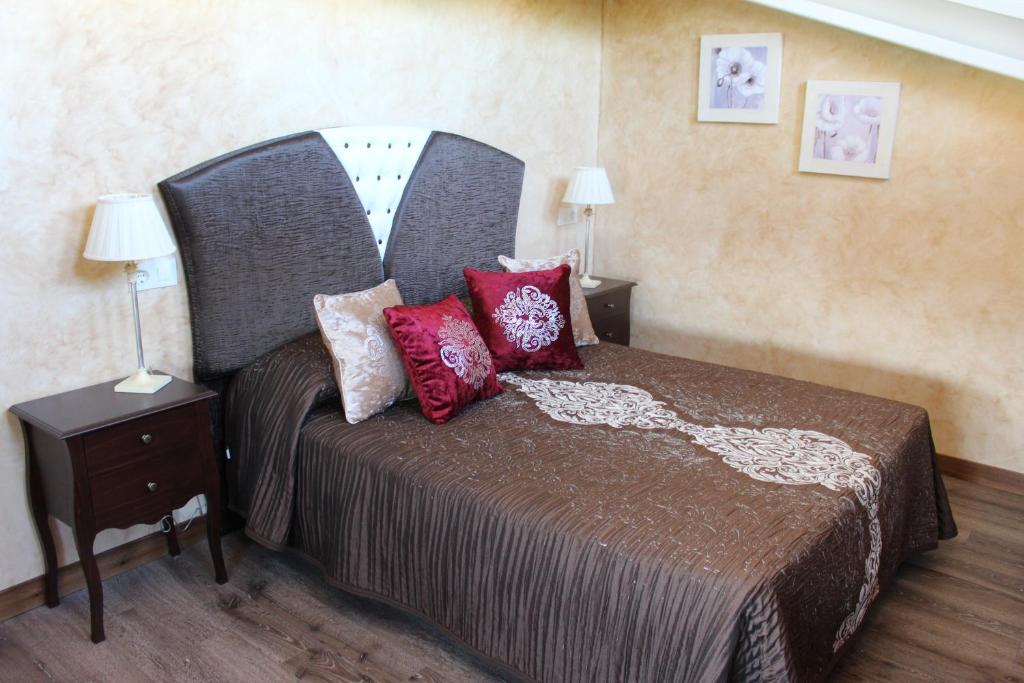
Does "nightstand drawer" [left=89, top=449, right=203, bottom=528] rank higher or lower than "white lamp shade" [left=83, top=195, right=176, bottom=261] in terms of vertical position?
lower

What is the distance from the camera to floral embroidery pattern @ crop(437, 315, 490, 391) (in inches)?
107

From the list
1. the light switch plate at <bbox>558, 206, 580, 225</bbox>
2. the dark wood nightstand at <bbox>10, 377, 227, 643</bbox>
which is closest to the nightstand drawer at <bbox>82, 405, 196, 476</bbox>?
the dark wood nightstand at <bbox>10, 377, 227, 643</bbox>

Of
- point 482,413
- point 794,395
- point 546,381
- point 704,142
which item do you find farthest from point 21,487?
point 704,142

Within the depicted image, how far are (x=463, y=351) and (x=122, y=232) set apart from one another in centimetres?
108

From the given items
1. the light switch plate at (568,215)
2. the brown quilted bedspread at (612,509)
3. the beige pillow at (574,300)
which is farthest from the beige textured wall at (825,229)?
the beige pillow at (574,300)

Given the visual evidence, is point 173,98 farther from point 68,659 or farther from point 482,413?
point 68,659

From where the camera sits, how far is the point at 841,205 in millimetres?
3691

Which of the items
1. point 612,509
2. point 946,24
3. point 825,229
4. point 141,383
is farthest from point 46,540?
point 946,24

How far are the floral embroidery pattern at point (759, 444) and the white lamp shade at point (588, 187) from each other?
123 cm

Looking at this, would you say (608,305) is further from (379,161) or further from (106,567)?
(106,567)

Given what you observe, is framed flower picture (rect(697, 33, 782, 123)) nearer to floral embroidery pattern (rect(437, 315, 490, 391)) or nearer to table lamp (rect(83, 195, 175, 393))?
floral embroidery pattern (rect(437, 315, 490, 391))

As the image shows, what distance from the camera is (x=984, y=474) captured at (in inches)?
139

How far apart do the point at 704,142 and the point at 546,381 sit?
5.54 feet

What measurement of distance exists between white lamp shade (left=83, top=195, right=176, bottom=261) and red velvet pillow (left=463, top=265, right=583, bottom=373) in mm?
1202
